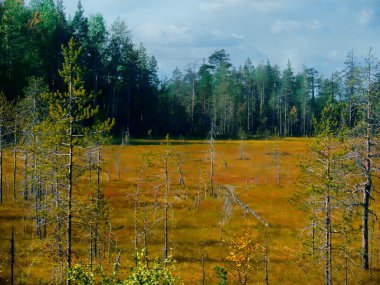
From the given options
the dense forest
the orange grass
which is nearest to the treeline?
the dense forest

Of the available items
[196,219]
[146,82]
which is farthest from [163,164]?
[146,82]

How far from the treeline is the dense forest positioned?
44 centimetres

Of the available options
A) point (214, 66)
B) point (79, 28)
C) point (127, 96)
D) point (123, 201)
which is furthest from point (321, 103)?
point (123, 201)

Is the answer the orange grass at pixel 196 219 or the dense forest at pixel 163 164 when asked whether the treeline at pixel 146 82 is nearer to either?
the dense forest at pixel 163 164

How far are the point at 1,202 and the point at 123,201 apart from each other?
51.3 feet

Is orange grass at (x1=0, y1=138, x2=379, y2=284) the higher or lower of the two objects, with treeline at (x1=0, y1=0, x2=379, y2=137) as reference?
lower

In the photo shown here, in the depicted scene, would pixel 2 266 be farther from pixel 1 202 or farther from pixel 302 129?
pixel 302 129

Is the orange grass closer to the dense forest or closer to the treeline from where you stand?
the dense forest

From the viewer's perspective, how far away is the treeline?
278 feet

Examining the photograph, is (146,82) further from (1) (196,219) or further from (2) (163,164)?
(1) (196,219)

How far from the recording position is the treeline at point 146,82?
278 ft

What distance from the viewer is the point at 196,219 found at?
52.6m

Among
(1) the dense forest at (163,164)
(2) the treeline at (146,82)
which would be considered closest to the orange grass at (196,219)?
(1) the dense forest at (163,164)

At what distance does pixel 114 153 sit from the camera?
81375mm
